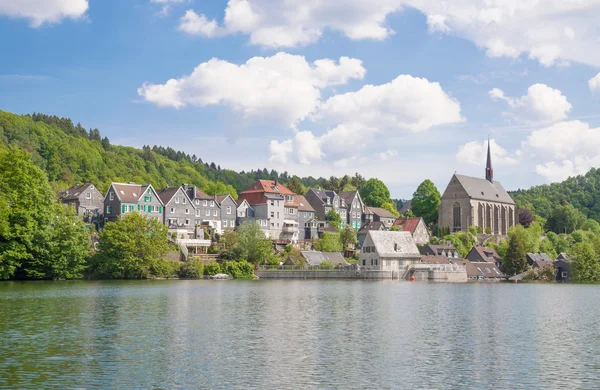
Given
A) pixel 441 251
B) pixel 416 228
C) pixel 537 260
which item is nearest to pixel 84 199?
pixel 441 251

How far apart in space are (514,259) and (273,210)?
40.6m

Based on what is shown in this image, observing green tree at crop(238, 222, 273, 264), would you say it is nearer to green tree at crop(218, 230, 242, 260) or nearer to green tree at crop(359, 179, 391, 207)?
green tree at crop(218, 230, 242, 260)

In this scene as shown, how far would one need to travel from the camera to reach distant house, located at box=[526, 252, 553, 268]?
11494 cm

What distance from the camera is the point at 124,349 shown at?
2827cm

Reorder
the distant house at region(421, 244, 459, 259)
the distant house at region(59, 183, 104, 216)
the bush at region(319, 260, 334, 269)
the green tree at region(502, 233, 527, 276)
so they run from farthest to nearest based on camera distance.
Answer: the green tree at region(502, 233, 527, 276), the distant house at region(421, 244, 459, 259), the distant house at region(59, 183, 104, 216), the bush at region(319, 260, 334, 269)

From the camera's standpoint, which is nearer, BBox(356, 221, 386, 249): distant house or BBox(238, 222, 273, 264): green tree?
BBox(238, 222, 273, 264): green tree

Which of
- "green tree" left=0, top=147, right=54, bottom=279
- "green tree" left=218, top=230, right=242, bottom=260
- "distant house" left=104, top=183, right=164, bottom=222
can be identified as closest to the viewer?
"green tree" left=0, top=147, right=54, bottom=279

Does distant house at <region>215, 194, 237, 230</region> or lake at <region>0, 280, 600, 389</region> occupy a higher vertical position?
distant house at <region>215, 194, 237, 230</region>

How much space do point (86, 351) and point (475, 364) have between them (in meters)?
14.4

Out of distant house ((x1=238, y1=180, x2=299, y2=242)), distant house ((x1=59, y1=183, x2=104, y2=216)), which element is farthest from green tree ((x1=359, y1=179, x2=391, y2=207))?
distant house ((x1=59, y1=183, x2=104, y2=216))

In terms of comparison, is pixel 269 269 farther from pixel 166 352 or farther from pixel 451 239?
pixel 166 352

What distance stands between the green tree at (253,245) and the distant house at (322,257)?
24.4ft

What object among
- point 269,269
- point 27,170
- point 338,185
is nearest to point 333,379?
point 27,170

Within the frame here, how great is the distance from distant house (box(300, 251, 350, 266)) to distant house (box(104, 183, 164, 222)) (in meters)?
23.1
